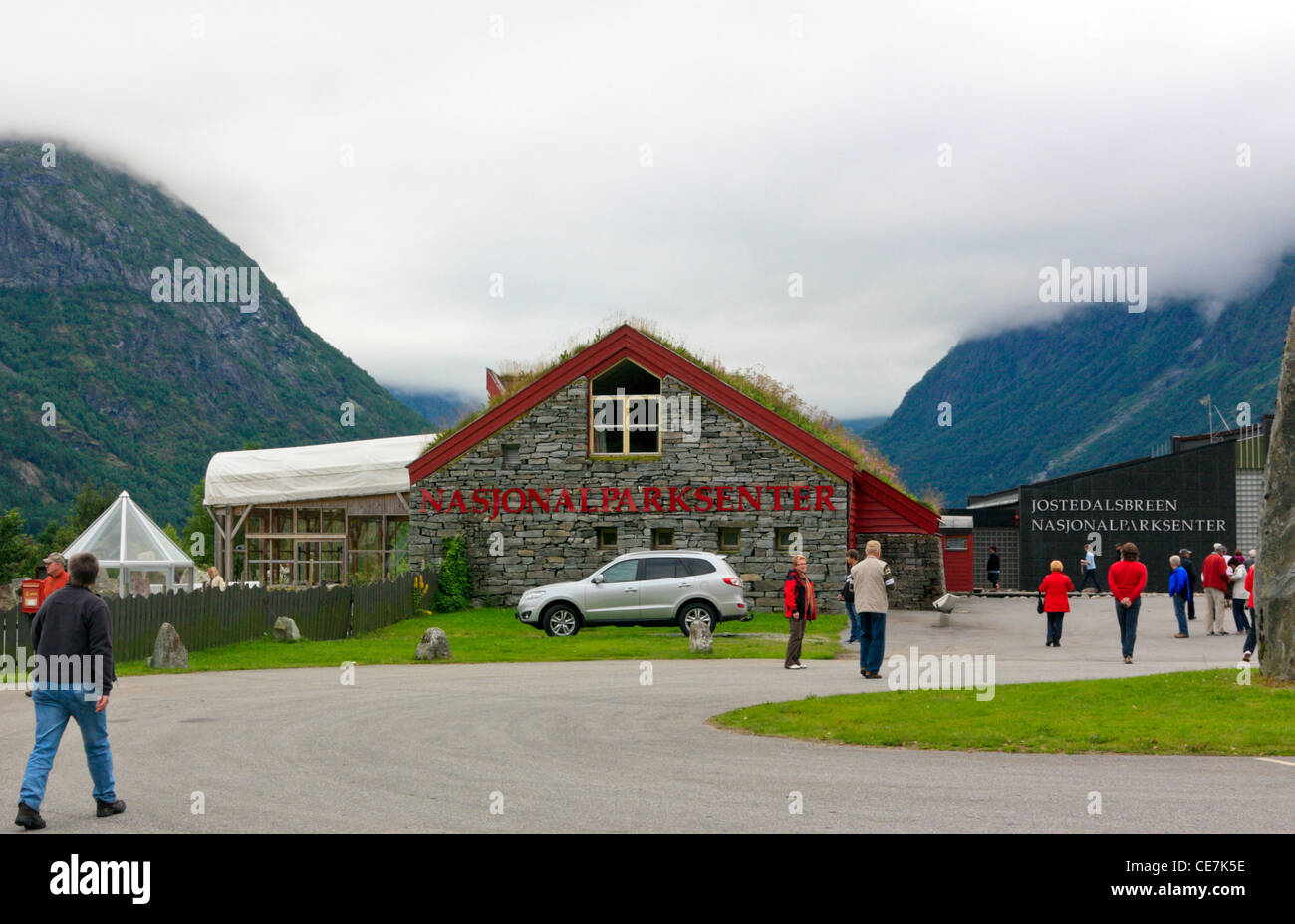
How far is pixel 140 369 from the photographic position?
144 metres

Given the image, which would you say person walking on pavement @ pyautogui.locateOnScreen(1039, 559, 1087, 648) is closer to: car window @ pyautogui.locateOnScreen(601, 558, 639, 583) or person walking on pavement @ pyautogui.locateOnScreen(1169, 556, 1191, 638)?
person walking on pavement @ pyautogui.locateOnScreen(1169, 556, 1191, 638)

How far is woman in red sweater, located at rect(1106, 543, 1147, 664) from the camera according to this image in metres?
20.9

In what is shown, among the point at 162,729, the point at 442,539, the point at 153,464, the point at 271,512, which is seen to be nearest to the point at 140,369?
the point at 153,464

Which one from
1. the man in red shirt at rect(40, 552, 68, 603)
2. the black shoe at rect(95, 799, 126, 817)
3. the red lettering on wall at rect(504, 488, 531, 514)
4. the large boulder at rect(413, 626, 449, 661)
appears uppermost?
the red lettering on wall at rect(504, 488, 531, 514)

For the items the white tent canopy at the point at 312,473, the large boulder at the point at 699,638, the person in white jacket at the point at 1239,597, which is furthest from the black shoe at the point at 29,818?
the white tent canopy at the point at 312,473

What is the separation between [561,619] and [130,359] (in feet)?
428

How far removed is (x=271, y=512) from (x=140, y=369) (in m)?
104

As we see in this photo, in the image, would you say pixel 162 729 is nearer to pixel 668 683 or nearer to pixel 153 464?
pixel 668 683

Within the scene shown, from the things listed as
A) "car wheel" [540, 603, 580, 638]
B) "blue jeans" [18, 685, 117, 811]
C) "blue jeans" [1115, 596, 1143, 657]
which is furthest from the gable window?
"blue jeans" [18, 685, 117, 811]

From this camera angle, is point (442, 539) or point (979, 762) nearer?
point (979, 762)

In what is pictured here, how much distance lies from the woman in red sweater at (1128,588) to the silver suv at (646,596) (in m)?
8.10

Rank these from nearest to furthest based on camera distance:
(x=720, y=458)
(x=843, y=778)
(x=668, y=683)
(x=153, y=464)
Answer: (x=843, y=778) < (x=668, y=683) < (x=720, y=458) < (x=153, y=464)

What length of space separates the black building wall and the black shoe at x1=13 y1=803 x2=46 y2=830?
50.6m

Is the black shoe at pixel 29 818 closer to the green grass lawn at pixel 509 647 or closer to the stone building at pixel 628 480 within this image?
the green grass lawn at pixel 509 647
